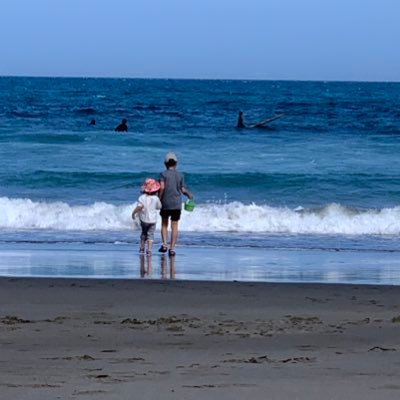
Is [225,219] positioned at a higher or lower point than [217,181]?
lower

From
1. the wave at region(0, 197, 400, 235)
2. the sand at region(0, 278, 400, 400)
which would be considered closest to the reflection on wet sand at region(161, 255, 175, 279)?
the sand at region(0, 278, 400, 400)

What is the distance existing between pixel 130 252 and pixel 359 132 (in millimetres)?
30659

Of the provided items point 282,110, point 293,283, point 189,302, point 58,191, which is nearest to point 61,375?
point 189,302

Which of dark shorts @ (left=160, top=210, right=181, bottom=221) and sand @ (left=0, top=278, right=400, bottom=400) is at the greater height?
dark shorts @ (left=160, top=210, right=181, bottom=221)

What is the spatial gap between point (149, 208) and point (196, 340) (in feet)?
21.3

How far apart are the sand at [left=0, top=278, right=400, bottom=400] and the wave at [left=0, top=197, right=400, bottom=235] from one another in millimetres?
7847

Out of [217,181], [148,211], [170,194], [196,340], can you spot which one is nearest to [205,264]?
[148,211]

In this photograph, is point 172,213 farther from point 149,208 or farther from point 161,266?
point 161,266

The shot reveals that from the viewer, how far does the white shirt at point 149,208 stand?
14.0 m

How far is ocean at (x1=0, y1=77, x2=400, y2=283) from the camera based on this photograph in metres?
17.5

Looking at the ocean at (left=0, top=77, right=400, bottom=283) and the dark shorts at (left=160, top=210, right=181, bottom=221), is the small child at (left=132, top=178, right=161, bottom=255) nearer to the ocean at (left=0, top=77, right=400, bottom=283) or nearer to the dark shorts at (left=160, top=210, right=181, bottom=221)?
the dark shorts at (left=160, top=210, right=181, bottom=221)

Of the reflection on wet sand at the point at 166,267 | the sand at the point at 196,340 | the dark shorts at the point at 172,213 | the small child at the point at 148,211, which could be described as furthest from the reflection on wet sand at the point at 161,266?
the sand at the point at 196,340

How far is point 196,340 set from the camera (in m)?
7.61

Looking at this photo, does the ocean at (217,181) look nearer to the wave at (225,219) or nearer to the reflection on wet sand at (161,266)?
the wave at (225,219)
